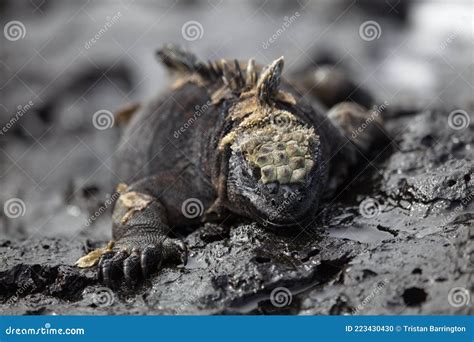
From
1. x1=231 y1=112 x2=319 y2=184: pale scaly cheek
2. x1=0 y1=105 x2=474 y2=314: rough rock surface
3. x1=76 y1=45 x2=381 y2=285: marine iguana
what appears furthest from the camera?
x1=76 y1=45 x2=381 y2=285: marine iguana

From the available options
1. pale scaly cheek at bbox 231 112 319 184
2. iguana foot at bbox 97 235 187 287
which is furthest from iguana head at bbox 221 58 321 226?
iguana foot at bbox 97 235 187 287

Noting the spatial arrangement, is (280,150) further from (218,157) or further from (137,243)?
(137,243)

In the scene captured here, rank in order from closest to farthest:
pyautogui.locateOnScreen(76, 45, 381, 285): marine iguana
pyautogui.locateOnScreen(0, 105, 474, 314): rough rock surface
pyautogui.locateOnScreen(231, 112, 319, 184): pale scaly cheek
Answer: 1. pyautogui.locateOnScreen(0, 105, 474, 314): rough rock surface
2. pyautogui.locateOnScreen(231, 112, 319, 184): pale scaly cheek
3. pyautogui.locateOnScreen(76, 45, 381, 285): marine iguana

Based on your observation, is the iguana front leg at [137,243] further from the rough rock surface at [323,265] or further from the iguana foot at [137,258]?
the rough rock surface at [323,265]

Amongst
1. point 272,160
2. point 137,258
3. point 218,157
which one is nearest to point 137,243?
point 137,258

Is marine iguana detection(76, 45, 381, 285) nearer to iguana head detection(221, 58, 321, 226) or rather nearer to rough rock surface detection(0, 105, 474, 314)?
iguana head detection(221, 58, 321, 226)

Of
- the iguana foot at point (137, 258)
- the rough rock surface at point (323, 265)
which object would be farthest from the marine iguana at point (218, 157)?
the rough rock surface at point (323, 265)

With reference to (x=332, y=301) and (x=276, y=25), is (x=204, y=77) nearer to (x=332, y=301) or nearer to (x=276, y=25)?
(x=332, y=301)

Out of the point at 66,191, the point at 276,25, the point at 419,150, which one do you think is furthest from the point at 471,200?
the point at 276,25
